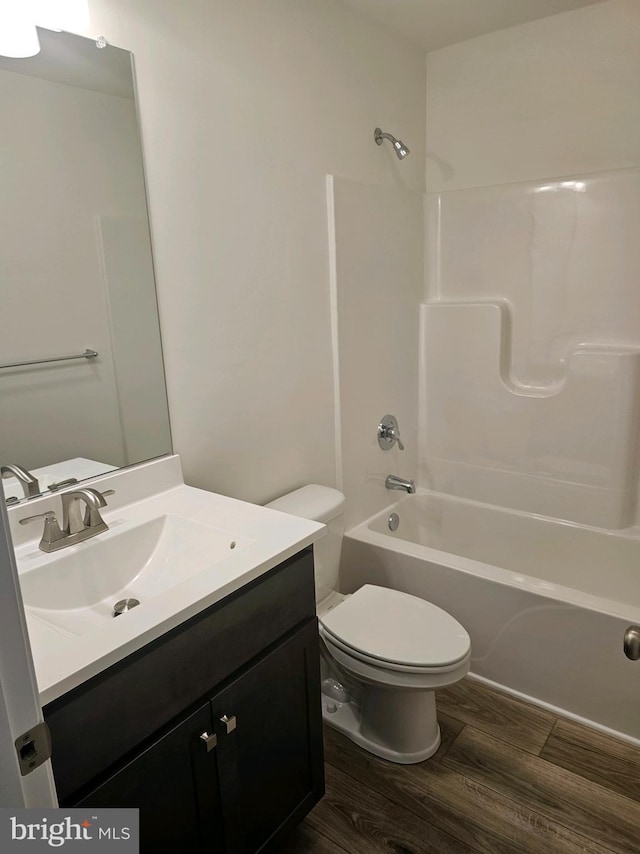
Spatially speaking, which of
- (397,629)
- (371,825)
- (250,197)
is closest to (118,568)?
(397,629)

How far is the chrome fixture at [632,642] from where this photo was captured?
1.84m

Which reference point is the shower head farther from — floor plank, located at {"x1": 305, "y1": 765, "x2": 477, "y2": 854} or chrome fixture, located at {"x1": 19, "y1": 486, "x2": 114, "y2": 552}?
floor plank, located at {"x1": 305, "y1": 765, "x2": 477, "y2": 854}

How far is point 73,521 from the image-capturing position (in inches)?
55.7

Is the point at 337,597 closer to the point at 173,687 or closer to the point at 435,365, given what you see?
the point at 173,687

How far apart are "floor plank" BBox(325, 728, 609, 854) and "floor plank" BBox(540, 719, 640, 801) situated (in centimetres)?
23

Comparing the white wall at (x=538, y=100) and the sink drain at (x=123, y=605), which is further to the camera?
the white wall at (x=538, y=100)

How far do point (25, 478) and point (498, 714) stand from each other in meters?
1.72

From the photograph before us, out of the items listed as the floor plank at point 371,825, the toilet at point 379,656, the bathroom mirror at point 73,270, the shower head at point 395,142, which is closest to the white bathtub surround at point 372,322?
the shower head at point 395,142

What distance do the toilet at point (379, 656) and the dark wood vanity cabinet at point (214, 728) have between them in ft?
0.97

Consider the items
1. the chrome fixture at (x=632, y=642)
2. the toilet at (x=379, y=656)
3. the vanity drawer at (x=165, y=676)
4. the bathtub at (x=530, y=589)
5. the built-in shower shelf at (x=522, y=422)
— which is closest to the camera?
the vanity drawer at (x=165, y=676)

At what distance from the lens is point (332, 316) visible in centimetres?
229

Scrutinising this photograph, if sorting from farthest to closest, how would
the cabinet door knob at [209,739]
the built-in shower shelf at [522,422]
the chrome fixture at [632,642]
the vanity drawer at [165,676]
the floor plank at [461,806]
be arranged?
the built-in shower shelf at [522,422] → the chrome fixture at [632,642] → the floor plank at [461,806] → the cabinet door knob at [209,739] → the vanity drawer at [165,676]

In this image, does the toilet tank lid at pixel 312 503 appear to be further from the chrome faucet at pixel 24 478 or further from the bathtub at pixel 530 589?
the chrome faucet at pixel 24 478

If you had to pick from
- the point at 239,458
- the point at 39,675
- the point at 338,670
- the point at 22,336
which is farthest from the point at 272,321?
the point at 39,675
